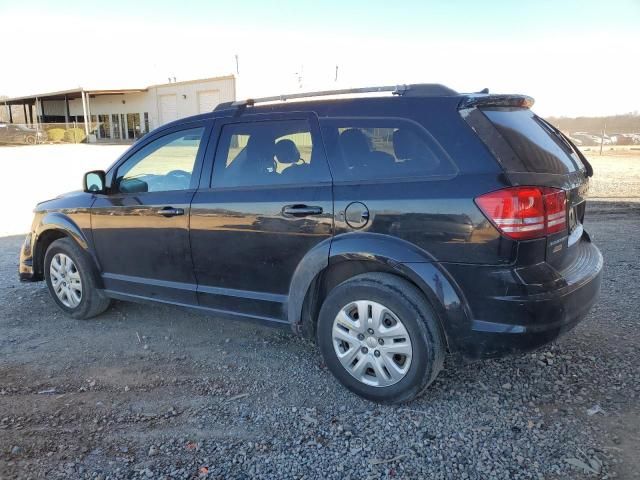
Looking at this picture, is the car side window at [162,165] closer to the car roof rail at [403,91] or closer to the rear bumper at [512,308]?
the car roof rail at [403,91]

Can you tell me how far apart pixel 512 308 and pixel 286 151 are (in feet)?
5.92

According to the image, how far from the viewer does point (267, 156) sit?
3805 mm

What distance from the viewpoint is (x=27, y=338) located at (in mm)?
4539

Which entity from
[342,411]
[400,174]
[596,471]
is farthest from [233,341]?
[596,471]

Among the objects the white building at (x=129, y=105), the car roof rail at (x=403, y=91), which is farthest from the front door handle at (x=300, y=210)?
the white building at (x=129, y=105)

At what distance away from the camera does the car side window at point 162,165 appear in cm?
415

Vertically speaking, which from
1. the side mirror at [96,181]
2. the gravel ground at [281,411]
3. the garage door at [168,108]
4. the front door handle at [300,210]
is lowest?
the gravel ground at [281,411]

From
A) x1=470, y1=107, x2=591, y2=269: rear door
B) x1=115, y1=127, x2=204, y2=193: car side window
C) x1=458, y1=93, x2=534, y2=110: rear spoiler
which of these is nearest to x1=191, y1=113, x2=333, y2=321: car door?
x1=115, y1=127, x2=204, y2=193: car side window

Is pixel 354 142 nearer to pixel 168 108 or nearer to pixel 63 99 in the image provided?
pixel 168 108

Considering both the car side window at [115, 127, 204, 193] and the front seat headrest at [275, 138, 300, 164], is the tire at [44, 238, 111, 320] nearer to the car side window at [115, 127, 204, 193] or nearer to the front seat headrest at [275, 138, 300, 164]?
the car side window at [115, 127, 204, 193]

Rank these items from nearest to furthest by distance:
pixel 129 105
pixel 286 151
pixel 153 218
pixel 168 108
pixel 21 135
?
pixel 286 151, pixel 153 218, pixel 21 135, pixel 168 108, pixel 129 105

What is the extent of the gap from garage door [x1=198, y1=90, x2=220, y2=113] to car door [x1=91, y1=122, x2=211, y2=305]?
30700 millimetres

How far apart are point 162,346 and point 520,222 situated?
9.54ft

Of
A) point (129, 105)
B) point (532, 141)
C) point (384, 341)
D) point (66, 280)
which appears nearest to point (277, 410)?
Answer: point (384, 341)
